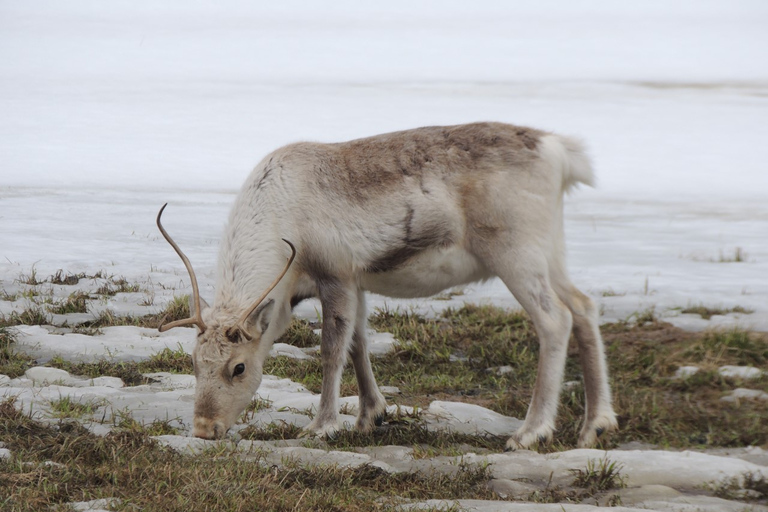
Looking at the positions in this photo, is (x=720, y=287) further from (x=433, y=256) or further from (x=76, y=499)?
(x=76, y=499)

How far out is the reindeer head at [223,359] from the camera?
18.4 ft

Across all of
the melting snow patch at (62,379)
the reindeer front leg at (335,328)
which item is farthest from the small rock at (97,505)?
the melting snow patch at (62,379)

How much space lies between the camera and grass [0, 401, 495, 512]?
4.24 m

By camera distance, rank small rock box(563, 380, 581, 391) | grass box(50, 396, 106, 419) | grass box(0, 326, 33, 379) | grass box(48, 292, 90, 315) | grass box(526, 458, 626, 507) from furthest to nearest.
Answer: grass box(48, 292, 90, 315)
grass box(0, 326, 33, 379)
small rock box(563, 380, 581, 391)
grass box(50, 396, 106, 419)
grass box(526, 458, 626, 507)

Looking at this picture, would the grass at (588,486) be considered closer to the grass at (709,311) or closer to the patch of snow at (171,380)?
A: the patch of snow at (171,380)

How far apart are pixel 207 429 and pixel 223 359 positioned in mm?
455

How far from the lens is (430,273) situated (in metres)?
6.17

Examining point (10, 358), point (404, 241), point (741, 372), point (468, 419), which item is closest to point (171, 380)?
point (10, 358)

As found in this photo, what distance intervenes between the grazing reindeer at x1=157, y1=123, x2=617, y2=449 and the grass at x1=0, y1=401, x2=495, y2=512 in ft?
3.73

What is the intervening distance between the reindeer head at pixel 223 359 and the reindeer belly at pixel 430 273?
78 centimetres

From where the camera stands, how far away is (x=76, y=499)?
14.3ft

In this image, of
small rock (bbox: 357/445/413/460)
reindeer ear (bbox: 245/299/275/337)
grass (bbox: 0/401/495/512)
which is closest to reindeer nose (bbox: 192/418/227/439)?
grass (bbox: 0/401/495/512)

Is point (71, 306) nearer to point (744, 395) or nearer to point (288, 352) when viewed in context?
point (288, 352)

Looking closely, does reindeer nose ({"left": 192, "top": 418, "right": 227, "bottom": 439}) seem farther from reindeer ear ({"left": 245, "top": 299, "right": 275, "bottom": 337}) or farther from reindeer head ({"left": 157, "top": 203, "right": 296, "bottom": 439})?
reindeer ear ({"left": 245, "top": 299, "right": 275, "bottom": 337})
